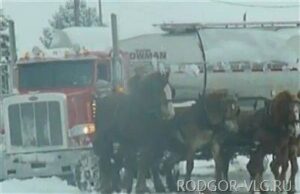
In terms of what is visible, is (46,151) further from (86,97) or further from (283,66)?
(283,66)

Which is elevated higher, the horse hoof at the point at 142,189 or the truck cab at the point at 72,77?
the truck cab at the point at 72,77

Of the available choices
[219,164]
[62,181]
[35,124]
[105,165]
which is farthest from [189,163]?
[35,124]

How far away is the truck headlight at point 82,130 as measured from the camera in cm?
→ 1001

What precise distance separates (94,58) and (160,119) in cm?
175

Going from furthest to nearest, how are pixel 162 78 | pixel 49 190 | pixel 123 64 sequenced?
pixel 123 64 < pixel 49 190 < pixel 162 78

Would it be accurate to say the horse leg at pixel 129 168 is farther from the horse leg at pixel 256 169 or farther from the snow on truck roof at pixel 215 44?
the snow on truck roof at pixel 215 44

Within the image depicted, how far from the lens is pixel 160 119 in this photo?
9352 millimetres

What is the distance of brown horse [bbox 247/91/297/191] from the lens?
919cm

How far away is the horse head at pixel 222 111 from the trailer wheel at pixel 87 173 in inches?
59.4

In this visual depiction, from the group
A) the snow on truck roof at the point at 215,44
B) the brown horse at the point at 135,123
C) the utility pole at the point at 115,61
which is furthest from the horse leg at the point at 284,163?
the utility pole at the point at 115,61

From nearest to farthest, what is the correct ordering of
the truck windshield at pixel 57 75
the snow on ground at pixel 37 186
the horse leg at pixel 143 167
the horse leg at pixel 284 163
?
1. the horse leg at pixel 284 163
2. the horse leg at pixel 143 167
3. the snow on ground at pixel 37 186
4. the truck windshield at pixel 57 75

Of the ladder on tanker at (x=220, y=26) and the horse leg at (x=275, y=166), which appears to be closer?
the horse leg at (x=275, y=166)

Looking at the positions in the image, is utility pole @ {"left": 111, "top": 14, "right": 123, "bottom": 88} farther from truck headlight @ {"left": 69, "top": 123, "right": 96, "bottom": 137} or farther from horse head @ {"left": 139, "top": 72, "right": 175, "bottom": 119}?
horse head @ {"left": 139, "top": 72, "right": 175, "bottom": 119}

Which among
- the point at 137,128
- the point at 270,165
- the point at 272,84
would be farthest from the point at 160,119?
the point at 272,84
